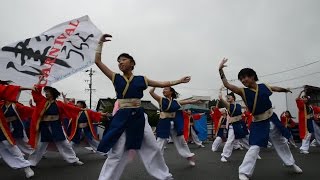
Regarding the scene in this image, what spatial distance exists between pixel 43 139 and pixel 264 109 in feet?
15.3

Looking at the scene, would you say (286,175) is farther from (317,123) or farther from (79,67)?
(317,123)

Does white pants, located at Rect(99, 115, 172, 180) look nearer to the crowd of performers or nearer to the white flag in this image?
the crowd of performers

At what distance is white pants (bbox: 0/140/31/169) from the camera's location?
245 inches

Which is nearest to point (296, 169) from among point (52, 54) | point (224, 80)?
point (224, 80)

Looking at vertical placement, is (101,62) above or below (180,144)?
above

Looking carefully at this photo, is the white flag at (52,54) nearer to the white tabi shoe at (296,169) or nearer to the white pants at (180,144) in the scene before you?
the white pants at (180,144)

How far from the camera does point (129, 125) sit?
4906 millimetres

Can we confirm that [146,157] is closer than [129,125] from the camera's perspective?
No

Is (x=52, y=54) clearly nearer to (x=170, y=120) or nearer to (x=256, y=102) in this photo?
(x=170, y=120)

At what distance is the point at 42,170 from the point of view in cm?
749

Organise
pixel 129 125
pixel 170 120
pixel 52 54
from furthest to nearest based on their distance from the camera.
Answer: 1. pixel 170 120
2. pixel 52 54
3. pixel 129 125

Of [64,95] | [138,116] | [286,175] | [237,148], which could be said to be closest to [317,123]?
[237,148]

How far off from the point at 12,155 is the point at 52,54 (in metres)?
1.95

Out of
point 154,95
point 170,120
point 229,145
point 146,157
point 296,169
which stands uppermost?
point 154,95
